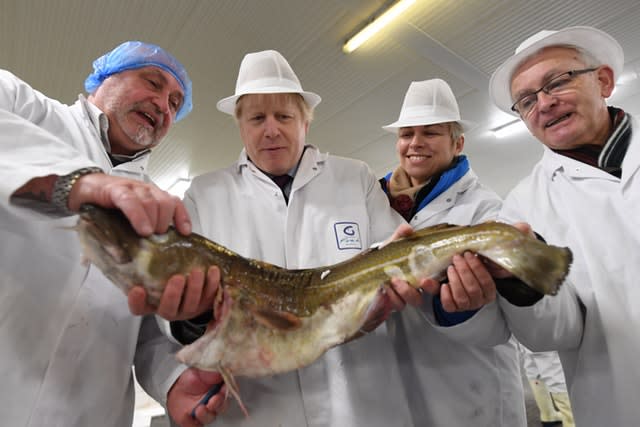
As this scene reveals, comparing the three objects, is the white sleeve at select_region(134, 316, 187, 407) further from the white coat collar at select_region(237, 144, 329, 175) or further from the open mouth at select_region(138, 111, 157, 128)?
the open mouth at select_region(138, 111, 157, 128)

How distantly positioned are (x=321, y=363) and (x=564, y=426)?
4155 millimetres

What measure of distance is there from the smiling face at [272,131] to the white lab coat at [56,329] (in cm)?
72

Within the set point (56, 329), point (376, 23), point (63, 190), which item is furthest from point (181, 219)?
point (376, 23)

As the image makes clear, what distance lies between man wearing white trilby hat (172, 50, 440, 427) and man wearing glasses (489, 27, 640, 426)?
594 millimetres

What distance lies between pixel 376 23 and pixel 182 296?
4.39 meters

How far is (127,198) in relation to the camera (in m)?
0.92

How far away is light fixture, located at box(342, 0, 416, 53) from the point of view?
4.20 meters

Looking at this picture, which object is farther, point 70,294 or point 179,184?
point 179,184

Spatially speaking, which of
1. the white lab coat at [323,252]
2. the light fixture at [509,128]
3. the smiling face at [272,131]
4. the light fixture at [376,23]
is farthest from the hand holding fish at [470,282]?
the light fixture at [509,128]

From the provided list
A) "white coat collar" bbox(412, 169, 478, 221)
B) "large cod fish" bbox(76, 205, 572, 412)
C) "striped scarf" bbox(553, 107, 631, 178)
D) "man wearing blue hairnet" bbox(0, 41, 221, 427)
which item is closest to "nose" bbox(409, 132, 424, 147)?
"white coat collar" bbox(412, 169, 478, 221)

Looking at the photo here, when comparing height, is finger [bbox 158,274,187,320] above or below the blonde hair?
below

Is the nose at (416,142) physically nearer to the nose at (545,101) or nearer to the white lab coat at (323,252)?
the white lab coat at (323,252)

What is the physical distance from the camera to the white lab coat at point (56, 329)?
1.22 m

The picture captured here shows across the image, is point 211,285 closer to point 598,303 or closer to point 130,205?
point 130,205
